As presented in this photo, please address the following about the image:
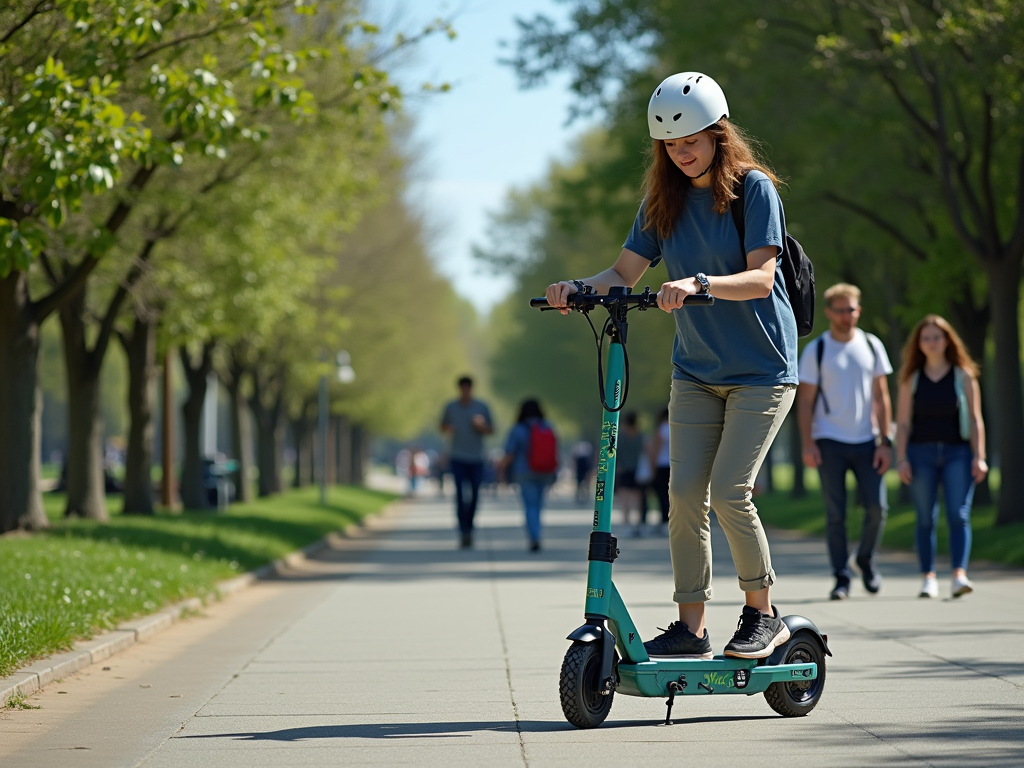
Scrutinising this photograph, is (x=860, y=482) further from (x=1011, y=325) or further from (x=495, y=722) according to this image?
(x=1011, y=325)

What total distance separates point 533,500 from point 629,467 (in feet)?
Answer: 16.9

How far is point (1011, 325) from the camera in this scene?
57.2 ft

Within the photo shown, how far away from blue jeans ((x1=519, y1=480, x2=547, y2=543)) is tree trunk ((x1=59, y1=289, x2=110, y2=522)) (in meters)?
5.75

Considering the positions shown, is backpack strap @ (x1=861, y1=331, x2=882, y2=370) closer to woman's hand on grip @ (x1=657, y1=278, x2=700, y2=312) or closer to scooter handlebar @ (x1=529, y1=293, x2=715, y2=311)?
scooter handlebar @ (x1=529, y1=293, x2=715, y2=311)


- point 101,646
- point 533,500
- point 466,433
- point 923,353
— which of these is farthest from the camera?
point 466,433

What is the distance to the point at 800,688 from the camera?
598 cm

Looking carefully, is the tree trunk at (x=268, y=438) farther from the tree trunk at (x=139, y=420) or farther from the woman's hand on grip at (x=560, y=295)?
the woman's hand on grip at (x=560, y=295)

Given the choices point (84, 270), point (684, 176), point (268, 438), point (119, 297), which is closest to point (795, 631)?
point (684, 176)

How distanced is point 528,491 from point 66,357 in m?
6.43

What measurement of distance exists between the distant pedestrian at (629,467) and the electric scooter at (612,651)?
16.7 meters

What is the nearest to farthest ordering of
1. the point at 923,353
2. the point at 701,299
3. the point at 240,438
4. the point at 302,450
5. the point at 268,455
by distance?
the point at 701,299
the point at 923,353
the point at 240,438
the point at 268,455
the point at 302,450

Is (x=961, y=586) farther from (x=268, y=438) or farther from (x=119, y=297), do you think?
(x=268, y=438)

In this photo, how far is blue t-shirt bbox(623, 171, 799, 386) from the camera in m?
5.59

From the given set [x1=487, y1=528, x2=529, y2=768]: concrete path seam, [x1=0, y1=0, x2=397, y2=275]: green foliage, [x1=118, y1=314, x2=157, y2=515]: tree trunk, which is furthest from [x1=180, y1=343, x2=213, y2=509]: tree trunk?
[x1=0, y1=0, x2=397, y2=275]: green foliage
